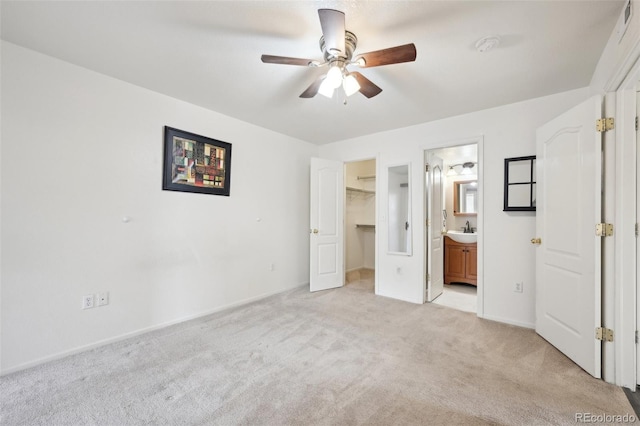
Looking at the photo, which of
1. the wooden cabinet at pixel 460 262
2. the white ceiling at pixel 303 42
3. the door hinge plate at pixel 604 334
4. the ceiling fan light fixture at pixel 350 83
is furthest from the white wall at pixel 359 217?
the door hinge plate at pixel 604 334

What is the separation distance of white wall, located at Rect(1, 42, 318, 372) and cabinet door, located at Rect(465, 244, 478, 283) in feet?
11.7

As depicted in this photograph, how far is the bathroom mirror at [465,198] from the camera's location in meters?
5.01

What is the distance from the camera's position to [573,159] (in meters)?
2.16

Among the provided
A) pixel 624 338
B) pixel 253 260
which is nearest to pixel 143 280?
Answer: pixel 253 260

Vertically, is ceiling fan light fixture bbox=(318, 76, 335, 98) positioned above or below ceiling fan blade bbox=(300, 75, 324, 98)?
below

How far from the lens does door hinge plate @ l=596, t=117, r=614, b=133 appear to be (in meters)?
1.88

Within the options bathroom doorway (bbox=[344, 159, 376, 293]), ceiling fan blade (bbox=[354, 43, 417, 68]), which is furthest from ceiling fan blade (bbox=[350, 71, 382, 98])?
bathroom doorway (bbox=[344, 159, 376, 293])

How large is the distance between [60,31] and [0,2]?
28cm

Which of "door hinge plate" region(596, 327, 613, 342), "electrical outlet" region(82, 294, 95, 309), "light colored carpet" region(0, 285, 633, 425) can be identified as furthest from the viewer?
"electrical outlet" region(82, 294, 95, 309)

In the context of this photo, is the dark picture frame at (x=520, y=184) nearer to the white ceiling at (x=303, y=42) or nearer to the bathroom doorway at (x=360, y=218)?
the white ceiling at (x=303, y=42)

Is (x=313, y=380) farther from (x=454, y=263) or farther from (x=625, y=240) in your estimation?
(x=454, y=263)

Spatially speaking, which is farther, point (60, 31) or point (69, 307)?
point (69, 307)

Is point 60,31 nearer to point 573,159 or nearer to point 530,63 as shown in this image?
point 530,63

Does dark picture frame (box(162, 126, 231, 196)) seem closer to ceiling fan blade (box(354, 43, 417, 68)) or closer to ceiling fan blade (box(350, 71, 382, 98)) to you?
ceiling fan blade (box(350, 71, 382, 98))
